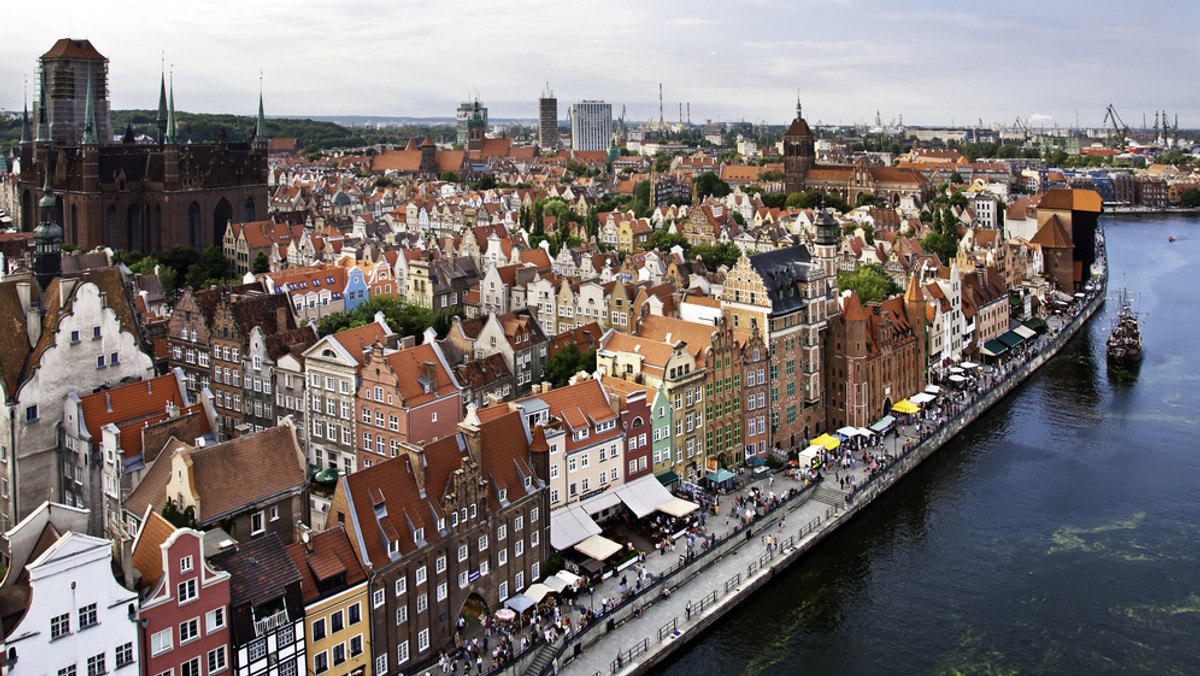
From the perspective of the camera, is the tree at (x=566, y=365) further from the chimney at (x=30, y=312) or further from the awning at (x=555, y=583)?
the chimney at (x=30, y=312)

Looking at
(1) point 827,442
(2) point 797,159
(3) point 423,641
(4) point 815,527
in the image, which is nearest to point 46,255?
(3) point 423,641

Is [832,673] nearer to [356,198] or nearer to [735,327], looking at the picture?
[735,327]

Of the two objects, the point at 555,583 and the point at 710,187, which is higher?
the point at 710,187

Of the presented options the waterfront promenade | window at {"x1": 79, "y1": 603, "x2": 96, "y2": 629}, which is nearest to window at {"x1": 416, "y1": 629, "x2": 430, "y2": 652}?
the waterfront promenade

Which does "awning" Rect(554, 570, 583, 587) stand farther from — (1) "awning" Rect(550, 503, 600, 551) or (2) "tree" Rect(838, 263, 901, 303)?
(2) "tree" Rect(838, 263, 901, 303)

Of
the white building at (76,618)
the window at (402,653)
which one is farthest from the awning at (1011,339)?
the white building at (76,618)

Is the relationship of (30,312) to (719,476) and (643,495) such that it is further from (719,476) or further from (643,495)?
(719,476)
